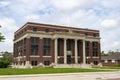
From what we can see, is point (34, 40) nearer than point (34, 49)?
No

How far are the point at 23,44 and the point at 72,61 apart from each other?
19.2m

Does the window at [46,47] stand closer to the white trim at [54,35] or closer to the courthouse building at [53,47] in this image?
the courthouse building at [53,47]

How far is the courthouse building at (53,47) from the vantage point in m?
69.6

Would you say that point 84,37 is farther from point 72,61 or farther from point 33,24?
point 33,24

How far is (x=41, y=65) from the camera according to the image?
229 ft

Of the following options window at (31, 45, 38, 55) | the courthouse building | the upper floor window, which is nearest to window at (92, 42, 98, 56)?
the courthouse building

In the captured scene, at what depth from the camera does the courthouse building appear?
69.6 m

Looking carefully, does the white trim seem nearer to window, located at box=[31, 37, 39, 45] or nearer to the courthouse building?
the courthouse building

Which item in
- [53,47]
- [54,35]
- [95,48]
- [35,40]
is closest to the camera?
[35,40]

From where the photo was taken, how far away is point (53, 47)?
241 feet

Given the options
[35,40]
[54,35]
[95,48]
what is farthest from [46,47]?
[95,48]

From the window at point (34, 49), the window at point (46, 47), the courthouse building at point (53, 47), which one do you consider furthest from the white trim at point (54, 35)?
the window at point (34, 49)

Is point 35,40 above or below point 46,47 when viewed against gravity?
above

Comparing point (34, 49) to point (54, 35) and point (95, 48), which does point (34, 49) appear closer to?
point (54, 35)
